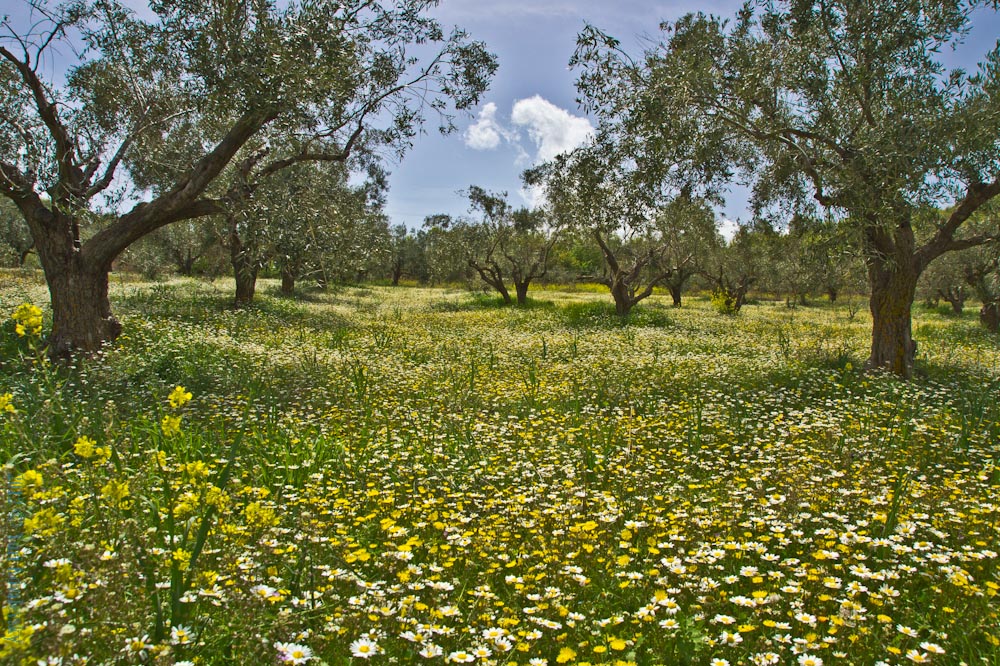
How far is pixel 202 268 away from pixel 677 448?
67081 millimetres

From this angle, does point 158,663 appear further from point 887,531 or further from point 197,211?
point 197,211

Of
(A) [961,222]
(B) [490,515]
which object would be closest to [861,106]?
(A) [961,222]

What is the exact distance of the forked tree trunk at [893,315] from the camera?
12.9 meters

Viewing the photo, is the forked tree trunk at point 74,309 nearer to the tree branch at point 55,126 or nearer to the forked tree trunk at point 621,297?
the tree branch at point 55,126

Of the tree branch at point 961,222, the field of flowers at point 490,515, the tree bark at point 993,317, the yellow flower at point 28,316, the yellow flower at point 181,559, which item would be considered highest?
the tree branch at point 961,222

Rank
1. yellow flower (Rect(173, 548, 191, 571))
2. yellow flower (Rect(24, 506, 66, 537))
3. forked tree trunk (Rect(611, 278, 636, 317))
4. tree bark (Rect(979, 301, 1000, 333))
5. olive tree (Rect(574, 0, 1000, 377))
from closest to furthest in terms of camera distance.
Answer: yellow flower (Rect(24, 506, 66, 537)), yellow flower (Rect(173, 548, 191, 571)), olive tree (Rect(574, 0, 1000, 377)), tree bark (Rect(979, 301, 1000, 333)), forked tree trunk (Rect(611, 278, 636, 317))

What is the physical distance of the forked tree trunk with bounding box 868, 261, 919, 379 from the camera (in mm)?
12898

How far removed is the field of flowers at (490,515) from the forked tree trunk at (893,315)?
1.46m

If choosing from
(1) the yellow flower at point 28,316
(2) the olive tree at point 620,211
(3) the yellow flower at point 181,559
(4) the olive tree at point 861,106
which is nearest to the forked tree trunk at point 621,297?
(2) the olive tree at point 620,211

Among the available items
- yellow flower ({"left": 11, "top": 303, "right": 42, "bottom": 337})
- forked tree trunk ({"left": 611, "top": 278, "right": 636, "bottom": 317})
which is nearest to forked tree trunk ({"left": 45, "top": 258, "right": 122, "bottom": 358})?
yellow flower ({"left": 11, "top": 303, "right": 42, "bottom": 337})

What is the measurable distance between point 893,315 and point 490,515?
12.2 metres

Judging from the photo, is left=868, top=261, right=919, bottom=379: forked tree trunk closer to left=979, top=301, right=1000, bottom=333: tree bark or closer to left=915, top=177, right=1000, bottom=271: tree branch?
left=915, top=177, right=1000, bottom=271: tree branch

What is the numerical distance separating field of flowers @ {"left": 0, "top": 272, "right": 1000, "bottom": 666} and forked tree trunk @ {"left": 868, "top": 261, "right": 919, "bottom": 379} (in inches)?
57.7

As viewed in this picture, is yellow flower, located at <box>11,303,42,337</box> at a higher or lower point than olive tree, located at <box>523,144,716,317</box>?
lower
